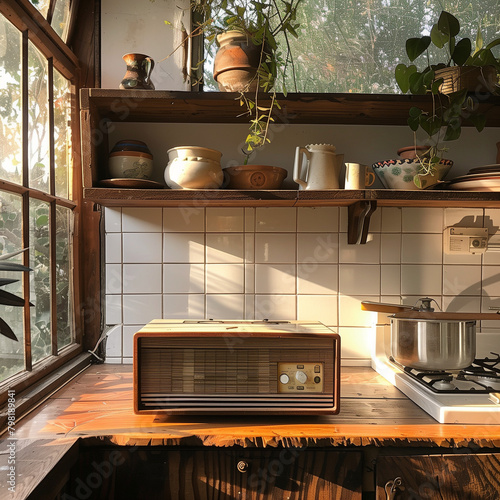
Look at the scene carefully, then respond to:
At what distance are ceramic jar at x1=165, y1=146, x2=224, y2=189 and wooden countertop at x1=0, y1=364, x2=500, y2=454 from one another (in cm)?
64

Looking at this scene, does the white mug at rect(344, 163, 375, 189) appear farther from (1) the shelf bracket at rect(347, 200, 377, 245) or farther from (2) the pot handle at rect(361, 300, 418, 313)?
(2) the pot handle at rect(361, 300, 418, 313)

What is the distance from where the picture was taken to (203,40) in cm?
161

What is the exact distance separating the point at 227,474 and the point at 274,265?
762mm

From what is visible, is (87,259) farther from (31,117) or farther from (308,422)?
(308,422)

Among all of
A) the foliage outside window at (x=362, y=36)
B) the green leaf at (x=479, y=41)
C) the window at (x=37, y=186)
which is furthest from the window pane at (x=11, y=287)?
the green leaf at (x=479, y=41)

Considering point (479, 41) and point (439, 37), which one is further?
point (479, 41)

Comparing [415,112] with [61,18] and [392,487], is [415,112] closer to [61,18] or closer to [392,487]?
[392,487]

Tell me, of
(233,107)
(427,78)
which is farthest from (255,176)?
(427,78)

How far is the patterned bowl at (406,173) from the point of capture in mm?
1371

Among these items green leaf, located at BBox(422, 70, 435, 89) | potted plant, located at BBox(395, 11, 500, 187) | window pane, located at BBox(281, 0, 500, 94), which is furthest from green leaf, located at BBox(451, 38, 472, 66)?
window pane, located at BBox(281, 0, 500, 94)

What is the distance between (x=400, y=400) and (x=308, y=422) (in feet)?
1.01

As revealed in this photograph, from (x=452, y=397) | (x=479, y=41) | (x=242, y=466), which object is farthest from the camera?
(x=479, y=41)

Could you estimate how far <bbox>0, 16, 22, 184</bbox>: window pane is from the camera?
1.11m

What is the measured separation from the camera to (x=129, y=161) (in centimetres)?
142
